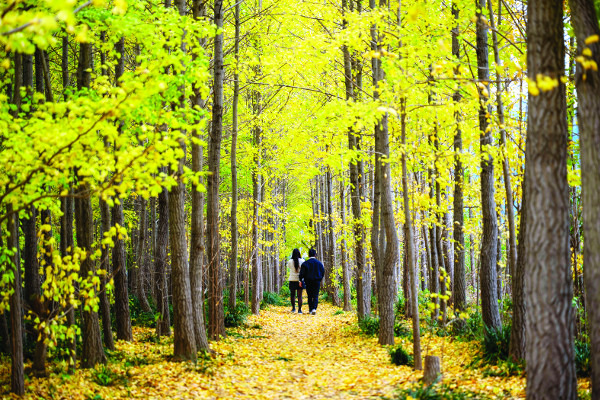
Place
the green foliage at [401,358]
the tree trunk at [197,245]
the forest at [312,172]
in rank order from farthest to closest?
1. the tree trunk at [197,245]
2. the green foliage at [401,358]
3. the forest at [312,172]

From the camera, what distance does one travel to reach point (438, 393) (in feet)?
17.6

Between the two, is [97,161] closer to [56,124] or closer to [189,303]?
[56,124]

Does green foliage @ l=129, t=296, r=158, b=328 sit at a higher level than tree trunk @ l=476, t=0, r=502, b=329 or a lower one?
lower

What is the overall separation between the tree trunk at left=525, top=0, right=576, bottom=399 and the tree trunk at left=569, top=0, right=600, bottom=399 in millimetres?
148

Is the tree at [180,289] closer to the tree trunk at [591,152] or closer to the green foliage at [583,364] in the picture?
the green foliage at [583,364]

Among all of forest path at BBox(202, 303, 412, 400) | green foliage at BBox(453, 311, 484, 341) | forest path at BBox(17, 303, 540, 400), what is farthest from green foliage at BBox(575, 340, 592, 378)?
green foliage at BBox(453, 311, 484, 341)

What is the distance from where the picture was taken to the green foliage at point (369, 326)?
34.9ft

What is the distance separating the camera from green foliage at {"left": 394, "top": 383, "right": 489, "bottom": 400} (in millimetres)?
5227

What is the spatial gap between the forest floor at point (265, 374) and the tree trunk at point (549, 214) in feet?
4.35

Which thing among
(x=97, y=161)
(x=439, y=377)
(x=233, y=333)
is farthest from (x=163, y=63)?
(x=233, y=333)

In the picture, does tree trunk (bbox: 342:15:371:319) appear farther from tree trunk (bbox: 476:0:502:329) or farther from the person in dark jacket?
tree trunk (bbox: 476:0:502:329)

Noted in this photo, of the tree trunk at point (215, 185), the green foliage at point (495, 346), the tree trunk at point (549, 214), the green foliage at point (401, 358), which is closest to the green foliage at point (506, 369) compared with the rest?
the green foliage at point (495, 346)

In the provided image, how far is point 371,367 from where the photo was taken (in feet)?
25.6

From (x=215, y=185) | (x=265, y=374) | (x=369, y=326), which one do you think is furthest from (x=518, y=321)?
(x=215, y=185)
